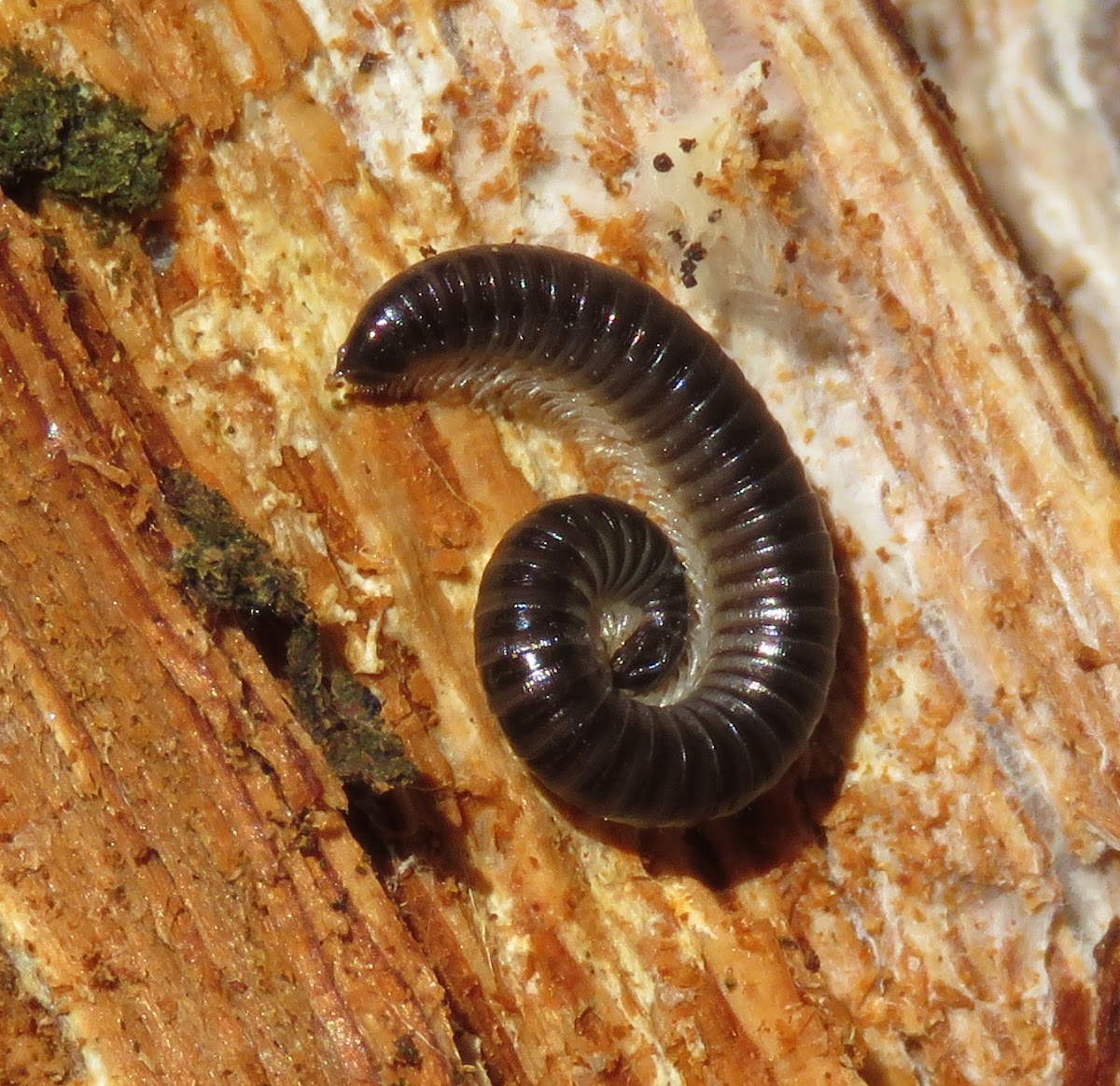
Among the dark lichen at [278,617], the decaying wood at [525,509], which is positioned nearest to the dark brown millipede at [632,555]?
the decaying wood at [525,509]

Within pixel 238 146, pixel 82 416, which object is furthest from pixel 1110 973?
pixel 238 146

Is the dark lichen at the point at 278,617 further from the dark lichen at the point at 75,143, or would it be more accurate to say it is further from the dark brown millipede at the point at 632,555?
the dark lichen at the point at 75,143

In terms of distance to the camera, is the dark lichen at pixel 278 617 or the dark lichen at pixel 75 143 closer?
the dark lichen at pixel 278 617

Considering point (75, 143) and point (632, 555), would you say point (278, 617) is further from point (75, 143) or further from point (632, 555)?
point (75, 143)

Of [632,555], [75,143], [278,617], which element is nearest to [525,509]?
[632,555]

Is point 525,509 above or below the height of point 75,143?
below

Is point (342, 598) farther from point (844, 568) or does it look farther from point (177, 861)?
point (844, 568)

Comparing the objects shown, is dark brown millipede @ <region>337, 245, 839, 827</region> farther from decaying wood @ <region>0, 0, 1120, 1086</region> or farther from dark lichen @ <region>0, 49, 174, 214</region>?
dark lichen @ <region>0, 49, 174, 214</region>
